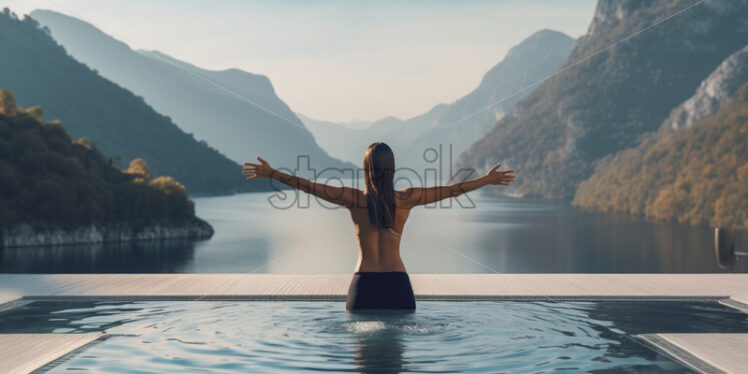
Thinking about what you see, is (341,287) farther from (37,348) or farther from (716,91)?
(716,91)

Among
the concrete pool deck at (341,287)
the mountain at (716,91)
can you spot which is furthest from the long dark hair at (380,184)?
the mountain at (716,91)

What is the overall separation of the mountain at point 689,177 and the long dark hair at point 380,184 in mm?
76978

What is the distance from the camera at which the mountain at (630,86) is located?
16625 centimetres

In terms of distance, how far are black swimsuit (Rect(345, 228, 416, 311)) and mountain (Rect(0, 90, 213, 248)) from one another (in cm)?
4182

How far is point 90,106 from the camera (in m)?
111

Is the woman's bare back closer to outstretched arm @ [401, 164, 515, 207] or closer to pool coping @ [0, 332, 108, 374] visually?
outstretched arm @ [401, 164, 515, 207]

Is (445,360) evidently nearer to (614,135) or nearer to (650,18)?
(614,135)

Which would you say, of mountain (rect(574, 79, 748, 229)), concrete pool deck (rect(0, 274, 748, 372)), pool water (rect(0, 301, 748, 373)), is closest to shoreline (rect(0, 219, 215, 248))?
concrete pool deck (rect(0, 274, 748, 372))

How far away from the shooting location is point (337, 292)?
1330cm

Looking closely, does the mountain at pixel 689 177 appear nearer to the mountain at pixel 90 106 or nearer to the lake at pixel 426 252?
the lake at pixel 426 252

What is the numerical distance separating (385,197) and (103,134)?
107864 millimetres

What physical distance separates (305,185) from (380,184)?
0.86 metres

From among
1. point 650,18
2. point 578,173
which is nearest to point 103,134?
point 578,173

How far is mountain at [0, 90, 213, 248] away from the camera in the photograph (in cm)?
4728
